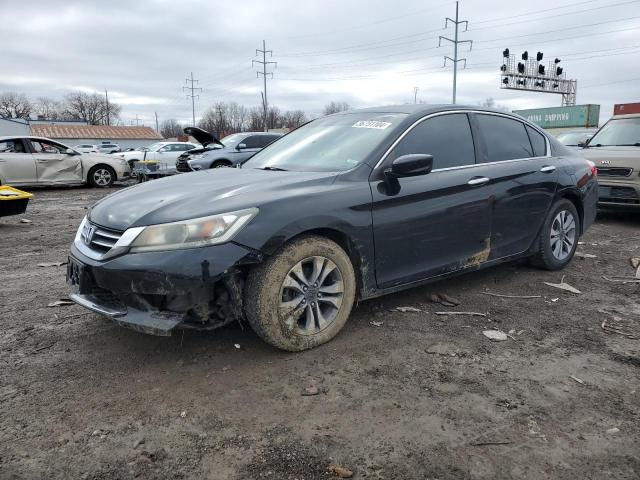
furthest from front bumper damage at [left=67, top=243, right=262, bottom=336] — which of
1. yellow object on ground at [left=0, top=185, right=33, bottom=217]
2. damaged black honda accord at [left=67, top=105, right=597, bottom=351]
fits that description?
yellow object on ground at [left=0, top=185, right=33, bottom=217]

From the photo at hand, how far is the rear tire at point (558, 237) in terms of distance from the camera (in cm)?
487

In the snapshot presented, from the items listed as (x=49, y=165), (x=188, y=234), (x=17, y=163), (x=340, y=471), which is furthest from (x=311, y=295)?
(x=49, y=165)

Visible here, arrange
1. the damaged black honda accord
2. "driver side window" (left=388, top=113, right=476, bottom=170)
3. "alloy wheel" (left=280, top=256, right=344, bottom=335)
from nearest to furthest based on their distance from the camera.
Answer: the damaged black honda accord, "alloy wheel" (left=280, top=256, right=344, bottom=335), "driver side window" (left=388, top=113, right=476, bottom=170)

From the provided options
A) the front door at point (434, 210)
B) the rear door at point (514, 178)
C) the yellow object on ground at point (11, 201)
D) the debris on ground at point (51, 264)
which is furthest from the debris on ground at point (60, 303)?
the yellow object on ground at point (11, 201)

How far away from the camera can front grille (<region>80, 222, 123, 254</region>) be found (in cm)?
305

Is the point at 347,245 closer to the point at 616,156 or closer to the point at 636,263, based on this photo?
the point at 636,263

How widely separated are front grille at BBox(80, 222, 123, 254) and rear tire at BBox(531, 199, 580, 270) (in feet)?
12.3

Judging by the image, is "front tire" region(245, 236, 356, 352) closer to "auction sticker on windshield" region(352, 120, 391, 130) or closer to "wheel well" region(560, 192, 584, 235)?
"auction sticker on windshield" region(352, 120, 391, 130)

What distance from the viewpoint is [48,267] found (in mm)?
5457

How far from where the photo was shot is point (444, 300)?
14.0 feet

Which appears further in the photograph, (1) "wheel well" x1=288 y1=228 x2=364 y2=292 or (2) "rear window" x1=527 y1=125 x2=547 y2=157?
(2) "rear window" x1=527 y1=125 x2=547 y2=157

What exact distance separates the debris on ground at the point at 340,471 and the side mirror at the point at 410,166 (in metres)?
1.98

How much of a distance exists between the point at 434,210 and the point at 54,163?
43.5ft

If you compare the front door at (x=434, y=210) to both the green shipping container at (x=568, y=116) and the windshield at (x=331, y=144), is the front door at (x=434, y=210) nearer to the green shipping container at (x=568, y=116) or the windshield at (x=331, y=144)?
the windshield at (x=331, y=144)
